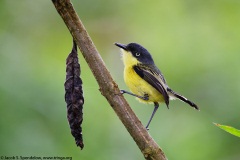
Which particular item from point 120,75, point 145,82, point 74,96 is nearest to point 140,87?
point 145,82

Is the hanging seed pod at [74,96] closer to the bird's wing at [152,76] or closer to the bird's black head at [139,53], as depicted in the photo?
the bird's wing at [152,76]

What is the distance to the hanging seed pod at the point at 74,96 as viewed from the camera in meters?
1.41

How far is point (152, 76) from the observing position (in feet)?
10.9

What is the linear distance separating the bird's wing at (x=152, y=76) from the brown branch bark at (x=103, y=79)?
173 centimetres

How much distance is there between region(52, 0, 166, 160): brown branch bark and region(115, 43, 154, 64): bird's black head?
214 centimetres

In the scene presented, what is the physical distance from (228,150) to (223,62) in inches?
30.4

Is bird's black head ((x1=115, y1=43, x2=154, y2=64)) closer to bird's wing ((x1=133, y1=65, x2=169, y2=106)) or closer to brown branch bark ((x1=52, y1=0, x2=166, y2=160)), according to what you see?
bird's wing ((x1=133, y1=65, x2=169, y2=106))

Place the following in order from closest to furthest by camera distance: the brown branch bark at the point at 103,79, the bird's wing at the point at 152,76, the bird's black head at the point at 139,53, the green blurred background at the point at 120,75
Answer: the brown branch bark at the point at 103,79
the green blurred background at the point at 120,75
the bird's wing at the point at 152,76
the bird's black head at the point at 139,53

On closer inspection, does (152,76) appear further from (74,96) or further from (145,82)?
(74,96)

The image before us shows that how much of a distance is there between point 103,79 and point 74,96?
113 millimetres

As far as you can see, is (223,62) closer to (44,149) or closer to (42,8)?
(44,149)

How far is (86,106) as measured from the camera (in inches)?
122

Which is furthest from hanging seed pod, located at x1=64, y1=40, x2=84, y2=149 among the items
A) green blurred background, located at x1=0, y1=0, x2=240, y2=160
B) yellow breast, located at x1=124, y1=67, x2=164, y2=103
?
yellow breast, located at x1=124, y1=67, x2=164, y2=103

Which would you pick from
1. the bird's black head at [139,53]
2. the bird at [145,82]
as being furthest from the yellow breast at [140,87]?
the bird's black head at [139,53]
